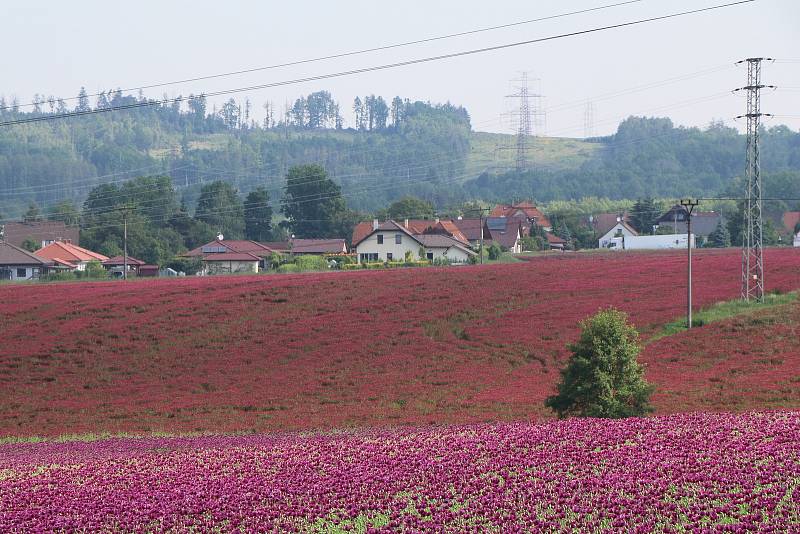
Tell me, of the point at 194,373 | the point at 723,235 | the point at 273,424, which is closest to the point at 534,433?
the point at 273,424

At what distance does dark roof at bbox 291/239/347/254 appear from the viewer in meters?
138

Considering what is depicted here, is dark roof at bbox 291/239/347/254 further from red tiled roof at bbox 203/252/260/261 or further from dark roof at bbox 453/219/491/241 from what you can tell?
dark roof at bbox 453/219/491/241

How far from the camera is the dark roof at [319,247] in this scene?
138125 millimetres

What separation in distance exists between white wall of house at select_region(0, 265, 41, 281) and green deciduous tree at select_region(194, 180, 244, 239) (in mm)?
48460

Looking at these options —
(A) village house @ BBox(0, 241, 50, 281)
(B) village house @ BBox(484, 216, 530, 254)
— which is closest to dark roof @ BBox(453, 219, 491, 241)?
(B) village house @ BBox(484, 216, 530, 254)

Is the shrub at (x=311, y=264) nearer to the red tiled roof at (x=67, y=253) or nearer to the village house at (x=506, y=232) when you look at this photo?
the red tiled roof at (x=67, y=253)

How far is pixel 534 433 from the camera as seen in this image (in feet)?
54.4

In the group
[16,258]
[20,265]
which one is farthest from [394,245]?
[16,258]

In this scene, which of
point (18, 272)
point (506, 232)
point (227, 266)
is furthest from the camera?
point (506, 232)

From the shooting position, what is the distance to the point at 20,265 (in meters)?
116

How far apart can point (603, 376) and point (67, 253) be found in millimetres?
121436

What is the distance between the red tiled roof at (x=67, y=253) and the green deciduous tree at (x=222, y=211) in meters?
28.1

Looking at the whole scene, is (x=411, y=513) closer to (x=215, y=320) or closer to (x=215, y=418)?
(x=215, y=418)

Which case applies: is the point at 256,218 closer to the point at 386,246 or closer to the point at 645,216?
the point at 386,246
